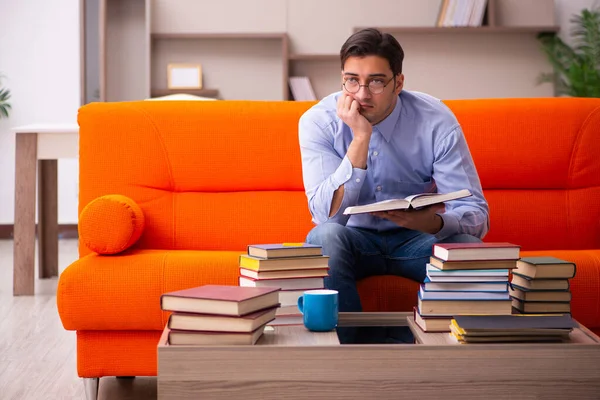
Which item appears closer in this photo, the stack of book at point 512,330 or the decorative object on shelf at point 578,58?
the stack of book at point 512,330

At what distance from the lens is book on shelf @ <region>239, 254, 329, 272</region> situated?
1721mm

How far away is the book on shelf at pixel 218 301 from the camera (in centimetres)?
151

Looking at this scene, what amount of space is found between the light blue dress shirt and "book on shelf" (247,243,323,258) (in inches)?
18.0

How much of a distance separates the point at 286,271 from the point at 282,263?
0.02 meters

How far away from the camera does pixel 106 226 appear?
2301 mm

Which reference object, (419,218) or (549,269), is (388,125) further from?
(549,269)

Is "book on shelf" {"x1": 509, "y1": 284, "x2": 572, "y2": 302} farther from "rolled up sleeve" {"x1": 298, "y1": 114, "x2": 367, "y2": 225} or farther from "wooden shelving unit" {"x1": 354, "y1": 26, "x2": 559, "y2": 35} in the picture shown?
"wooden shelving unit" {"x1": 354, "y1": 26, "x2": 559, "y2": 35}

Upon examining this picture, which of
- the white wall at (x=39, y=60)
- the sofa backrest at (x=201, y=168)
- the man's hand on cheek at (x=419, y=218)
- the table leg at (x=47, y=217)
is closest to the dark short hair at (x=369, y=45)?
the man's hand on cheek at (x=419, y=218)

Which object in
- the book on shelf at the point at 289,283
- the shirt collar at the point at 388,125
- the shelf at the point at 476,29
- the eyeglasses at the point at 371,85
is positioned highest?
the shelf at the point at 476,29

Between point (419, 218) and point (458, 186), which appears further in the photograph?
point (458, 186)

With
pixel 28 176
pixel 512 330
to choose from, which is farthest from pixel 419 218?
pixel 28 176

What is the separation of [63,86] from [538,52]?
3.37 m

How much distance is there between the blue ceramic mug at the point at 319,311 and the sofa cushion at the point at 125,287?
612 millimetres

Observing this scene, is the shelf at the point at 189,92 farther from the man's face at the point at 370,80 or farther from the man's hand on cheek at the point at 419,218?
the man's hand on cheek at the point at 419,218
